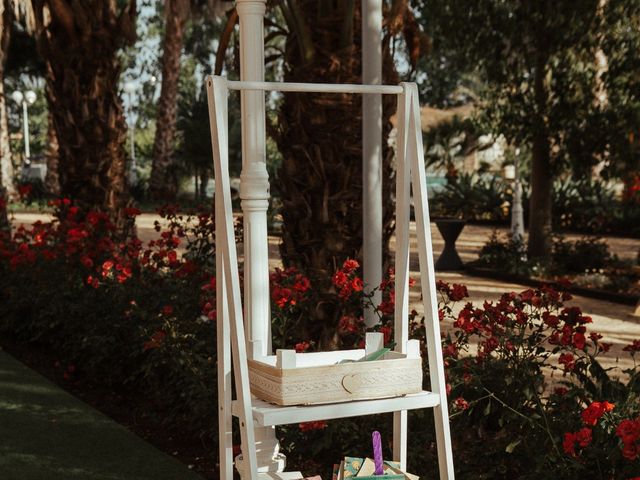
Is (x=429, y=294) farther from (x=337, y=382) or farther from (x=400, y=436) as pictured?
(x=400, y=436)

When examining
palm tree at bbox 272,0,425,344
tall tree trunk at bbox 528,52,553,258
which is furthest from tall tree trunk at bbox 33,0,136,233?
tall tree trunk at bbox 528,52,553,258

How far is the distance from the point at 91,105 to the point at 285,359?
6862 mm

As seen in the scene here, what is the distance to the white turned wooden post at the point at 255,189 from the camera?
306cm

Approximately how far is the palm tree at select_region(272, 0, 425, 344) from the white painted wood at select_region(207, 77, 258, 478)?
9.22 feet

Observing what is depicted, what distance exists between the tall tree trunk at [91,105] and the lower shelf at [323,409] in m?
6.37

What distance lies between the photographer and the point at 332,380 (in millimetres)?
2600

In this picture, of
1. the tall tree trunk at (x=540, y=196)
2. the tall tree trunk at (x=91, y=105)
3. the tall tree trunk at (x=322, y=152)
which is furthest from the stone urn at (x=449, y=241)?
the tall tree trunk at (x=322, y=152)

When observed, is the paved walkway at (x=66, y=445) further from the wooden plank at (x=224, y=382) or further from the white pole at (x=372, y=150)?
the wooden plank at (x=224, y=382)

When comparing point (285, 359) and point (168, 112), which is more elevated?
point (168, 112)

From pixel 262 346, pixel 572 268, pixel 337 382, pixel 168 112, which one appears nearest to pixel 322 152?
pixel 262 346

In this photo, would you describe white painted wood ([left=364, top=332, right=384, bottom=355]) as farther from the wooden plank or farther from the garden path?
the garden path

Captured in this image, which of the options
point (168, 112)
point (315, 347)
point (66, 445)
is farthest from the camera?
point (168, 112)

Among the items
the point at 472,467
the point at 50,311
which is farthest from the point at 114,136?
the point at 472,467

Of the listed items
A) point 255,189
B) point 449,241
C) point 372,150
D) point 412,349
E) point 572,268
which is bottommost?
point 572,268
